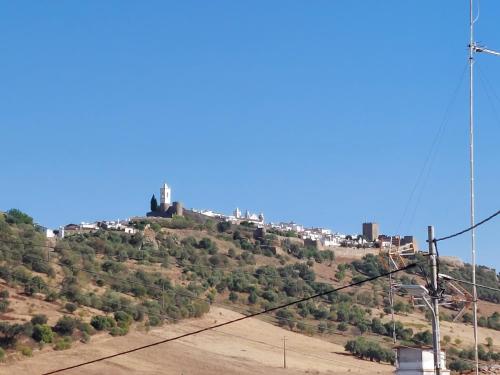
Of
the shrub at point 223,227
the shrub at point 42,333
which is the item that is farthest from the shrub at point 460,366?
the shrub at point 223,227

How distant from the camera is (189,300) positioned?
88.1 m

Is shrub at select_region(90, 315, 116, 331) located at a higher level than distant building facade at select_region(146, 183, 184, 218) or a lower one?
lower

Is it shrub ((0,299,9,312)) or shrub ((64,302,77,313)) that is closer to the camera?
shrub ((0,299,9,312))

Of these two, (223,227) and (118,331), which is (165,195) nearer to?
(223,227)

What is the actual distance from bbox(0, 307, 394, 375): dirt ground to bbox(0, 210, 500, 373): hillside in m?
0.19

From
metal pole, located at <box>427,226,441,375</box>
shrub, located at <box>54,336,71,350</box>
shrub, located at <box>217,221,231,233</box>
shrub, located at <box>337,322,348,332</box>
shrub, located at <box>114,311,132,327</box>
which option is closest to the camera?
metal pole, located at <box>427,226,441,375</box>

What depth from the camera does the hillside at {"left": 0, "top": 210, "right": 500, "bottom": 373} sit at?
2749 inches

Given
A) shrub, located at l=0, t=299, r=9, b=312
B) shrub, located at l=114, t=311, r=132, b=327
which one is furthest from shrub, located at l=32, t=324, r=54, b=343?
shrub, located at l=114, t=311, r=132, b=327

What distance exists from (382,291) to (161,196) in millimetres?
54660

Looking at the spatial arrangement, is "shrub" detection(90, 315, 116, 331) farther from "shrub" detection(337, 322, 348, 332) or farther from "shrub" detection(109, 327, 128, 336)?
"shrub" detection(337, 322, 348, 332)

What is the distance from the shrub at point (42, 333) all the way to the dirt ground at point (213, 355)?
1128 millimetres

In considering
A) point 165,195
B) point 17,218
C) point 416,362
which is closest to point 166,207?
point 165,195

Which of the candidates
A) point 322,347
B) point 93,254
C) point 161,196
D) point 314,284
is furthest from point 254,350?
point 161,196

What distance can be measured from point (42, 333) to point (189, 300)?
2329 centimetres
